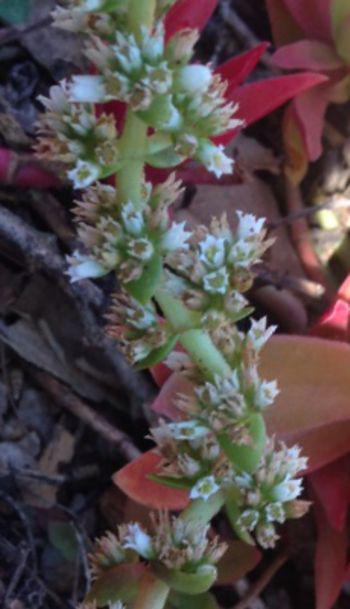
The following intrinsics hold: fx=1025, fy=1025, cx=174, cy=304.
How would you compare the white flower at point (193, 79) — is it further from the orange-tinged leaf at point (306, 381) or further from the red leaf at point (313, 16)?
A: the red leaf at point (313, 16)

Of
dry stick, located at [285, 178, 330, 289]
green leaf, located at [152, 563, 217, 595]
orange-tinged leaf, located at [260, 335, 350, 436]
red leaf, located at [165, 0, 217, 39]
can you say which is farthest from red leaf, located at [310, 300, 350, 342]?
green leaf, located at [152, 563, 217, 595]

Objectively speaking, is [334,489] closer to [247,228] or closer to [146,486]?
[146,486]

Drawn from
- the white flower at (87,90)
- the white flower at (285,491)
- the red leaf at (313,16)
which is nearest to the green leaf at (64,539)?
the white flower at (285,491)

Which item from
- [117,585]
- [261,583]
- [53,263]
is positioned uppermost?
[53,263]

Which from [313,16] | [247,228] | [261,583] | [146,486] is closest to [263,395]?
[247,228]

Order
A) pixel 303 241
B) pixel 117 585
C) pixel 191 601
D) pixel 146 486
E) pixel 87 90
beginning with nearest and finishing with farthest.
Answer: pixel 87 90 < pixel 117 585 < pixel 191 601 < pixel 146 486 < pixel 303 241

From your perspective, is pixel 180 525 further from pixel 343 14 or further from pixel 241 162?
pixel 343 14
